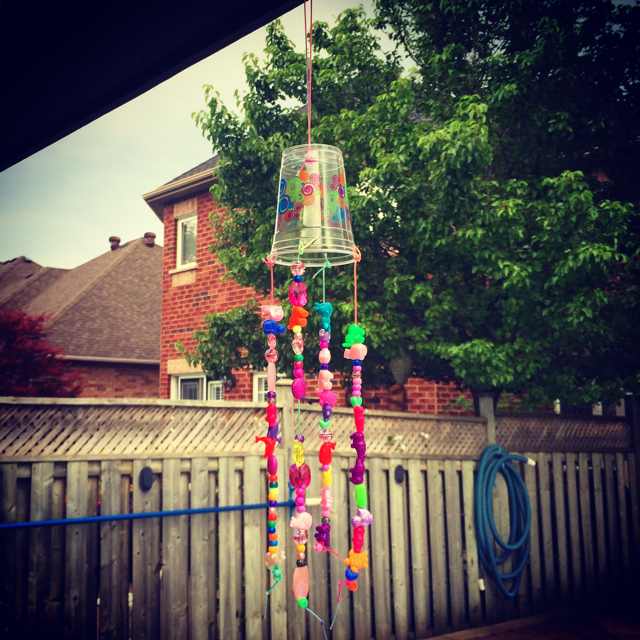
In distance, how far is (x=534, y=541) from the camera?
5781 millimetres

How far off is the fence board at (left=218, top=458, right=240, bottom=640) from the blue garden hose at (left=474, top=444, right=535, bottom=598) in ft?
7.58

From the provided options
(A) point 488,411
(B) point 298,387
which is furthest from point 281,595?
(A) point 488,411

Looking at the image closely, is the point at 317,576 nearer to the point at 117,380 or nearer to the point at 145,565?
the point at 145,565

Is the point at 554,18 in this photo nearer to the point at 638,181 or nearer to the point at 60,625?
the point at 638,181

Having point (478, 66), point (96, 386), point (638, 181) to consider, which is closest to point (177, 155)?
point (96, 386)

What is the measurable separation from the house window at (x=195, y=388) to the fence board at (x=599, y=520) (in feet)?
21.8

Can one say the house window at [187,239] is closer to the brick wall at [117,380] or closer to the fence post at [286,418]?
the brick wall at [117,380]

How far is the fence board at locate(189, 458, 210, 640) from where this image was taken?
3.94m

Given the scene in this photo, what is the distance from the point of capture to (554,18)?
5.50 m

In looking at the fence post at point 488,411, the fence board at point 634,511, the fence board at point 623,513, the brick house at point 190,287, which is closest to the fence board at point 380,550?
the fence post at point 488,411

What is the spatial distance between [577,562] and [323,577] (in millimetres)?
3069

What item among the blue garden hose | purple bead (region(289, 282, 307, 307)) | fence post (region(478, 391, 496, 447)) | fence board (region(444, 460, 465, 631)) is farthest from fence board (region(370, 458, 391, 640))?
purple bead (region(289, 282, 307, 307))

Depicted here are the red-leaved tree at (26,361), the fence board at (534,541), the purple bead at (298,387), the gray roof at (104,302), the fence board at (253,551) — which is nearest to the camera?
the purple bead at (298,387)

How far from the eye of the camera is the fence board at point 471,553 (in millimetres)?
5273
